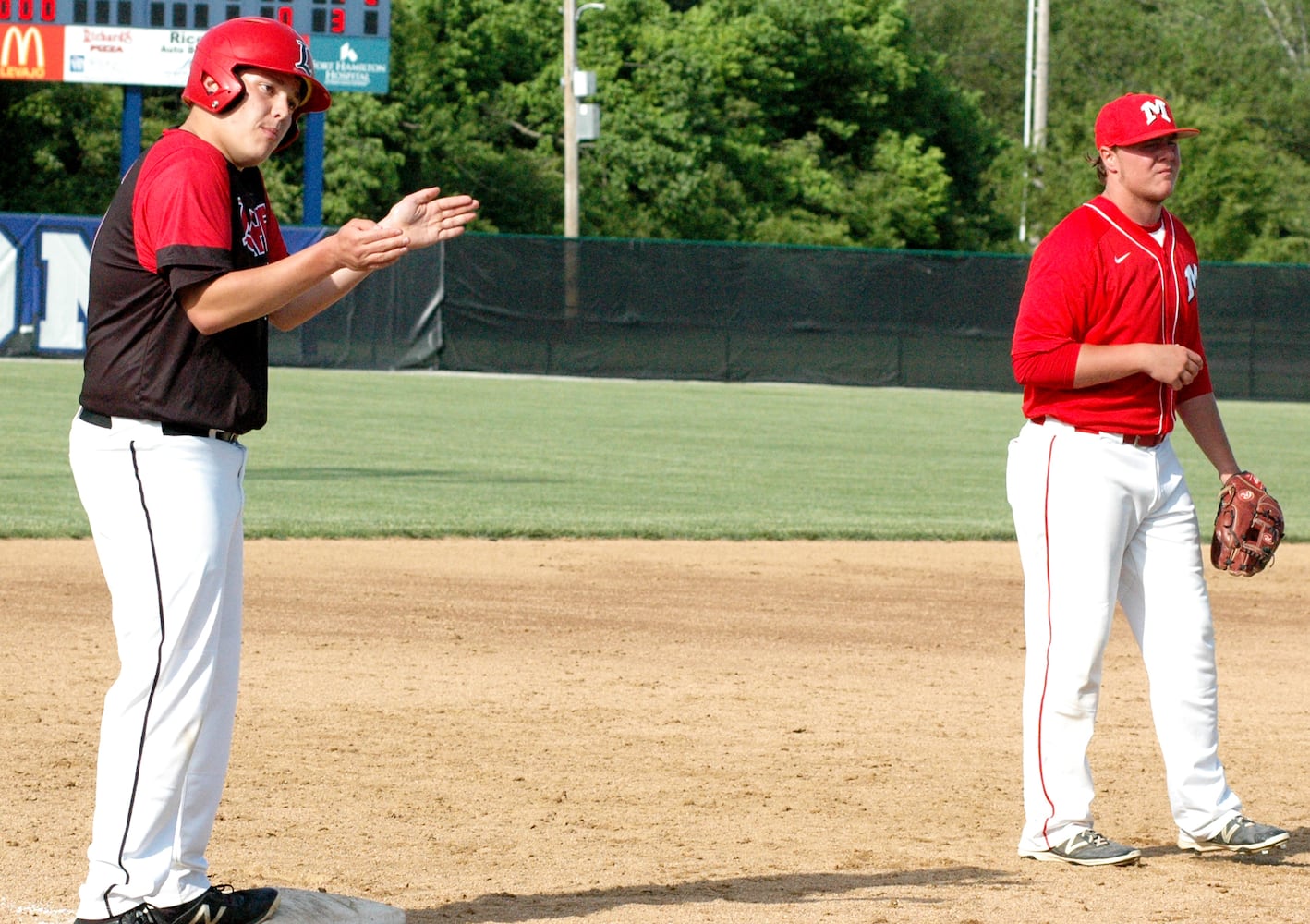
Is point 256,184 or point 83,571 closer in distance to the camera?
point 256,184

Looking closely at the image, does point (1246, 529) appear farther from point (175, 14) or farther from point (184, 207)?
point (175, 14)

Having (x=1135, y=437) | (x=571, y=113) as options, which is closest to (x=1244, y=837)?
(x=1135, y=437)

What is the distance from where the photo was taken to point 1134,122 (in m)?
4.14

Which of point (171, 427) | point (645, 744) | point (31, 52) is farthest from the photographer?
point (31, 52)

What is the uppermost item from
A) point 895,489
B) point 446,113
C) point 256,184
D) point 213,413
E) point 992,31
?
point 992,31

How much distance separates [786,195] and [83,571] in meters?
36.7

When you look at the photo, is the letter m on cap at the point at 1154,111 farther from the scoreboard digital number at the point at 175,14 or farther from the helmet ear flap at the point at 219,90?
the scoreboard digital number at the point at 175,14

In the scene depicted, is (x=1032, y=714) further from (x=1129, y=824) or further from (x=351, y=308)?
(x=351, y=308)

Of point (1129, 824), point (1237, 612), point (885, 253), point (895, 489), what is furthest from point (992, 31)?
point (1129, 824)

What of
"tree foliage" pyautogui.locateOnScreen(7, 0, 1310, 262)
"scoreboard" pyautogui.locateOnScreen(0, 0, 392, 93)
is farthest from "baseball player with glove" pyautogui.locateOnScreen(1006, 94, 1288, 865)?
"tree foliage" pyautogui.locateOnScreen(7, 0, 1310, 262)

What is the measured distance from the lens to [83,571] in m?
8.48

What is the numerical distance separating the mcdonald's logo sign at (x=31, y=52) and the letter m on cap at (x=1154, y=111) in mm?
22758

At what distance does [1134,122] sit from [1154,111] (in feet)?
A: 0.22

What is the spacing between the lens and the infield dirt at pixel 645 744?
3.97 m
